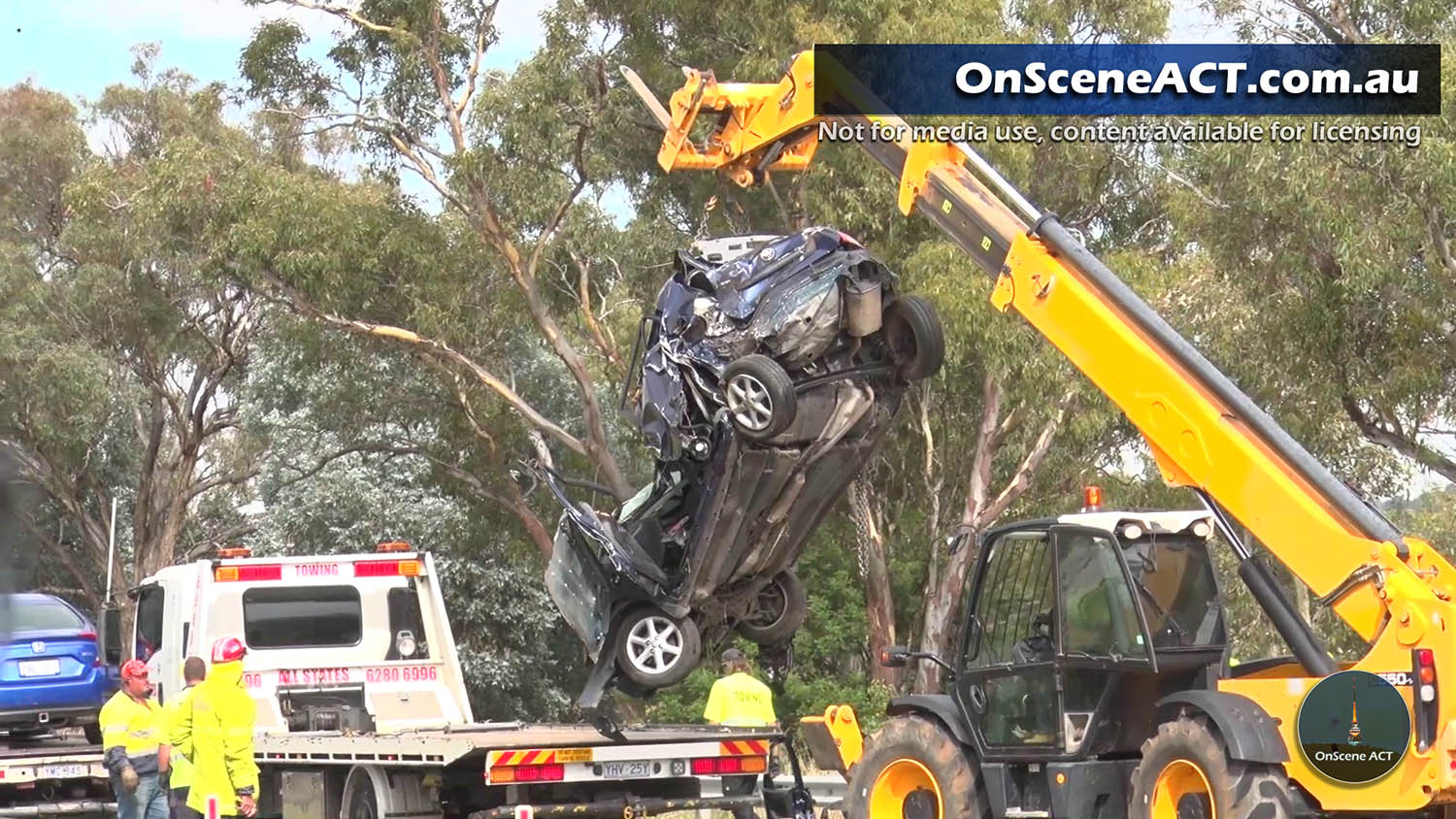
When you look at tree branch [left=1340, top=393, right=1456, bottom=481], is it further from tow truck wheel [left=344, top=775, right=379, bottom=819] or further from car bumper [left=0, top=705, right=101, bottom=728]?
car bumper [left=0, top=705, right=101, bottom=728]

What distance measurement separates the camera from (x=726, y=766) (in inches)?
493

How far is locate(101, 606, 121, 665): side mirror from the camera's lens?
15945 millimetres

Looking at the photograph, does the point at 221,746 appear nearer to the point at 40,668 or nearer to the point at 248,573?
the point at 248,573

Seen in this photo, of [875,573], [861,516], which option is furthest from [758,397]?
[875,573]

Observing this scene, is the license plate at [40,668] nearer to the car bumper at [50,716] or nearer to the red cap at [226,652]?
the car bumper at [50,716]

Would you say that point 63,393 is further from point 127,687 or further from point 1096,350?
point 1096,350

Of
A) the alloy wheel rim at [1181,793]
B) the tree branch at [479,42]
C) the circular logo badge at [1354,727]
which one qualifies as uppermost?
the tree branch at [479,42]

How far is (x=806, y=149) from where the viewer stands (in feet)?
43.3

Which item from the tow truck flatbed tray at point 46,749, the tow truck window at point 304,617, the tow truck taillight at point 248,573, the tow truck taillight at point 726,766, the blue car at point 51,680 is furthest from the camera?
the blue car at point 51,680

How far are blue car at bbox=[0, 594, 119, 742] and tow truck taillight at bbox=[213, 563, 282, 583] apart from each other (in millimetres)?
2077

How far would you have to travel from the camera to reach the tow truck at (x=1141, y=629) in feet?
29.7

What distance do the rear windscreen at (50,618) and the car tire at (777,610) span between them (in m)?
7.10

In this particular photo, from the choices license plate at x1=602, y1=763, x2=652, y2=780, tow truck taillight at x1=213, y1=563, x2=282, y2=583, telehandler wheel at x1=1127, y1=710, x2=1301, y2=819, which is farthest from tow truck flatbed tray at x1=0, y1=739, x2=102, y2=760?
telehandler wheel at x1=1127, y1=710, x2=1301, y2=819

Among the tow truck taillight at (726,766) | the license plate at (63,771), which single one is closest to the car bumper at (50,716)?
the license plate at (63,771)
